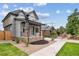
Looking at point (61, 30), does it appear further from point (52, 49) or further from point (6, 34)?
point (6, 34)

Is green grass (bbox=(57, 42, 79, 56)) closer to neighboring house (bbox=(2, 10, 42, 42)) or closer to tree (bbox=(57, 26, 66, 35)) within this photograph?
tree (bbox=(57, 26, 66, 35))

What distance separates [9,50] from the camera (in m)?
4.16

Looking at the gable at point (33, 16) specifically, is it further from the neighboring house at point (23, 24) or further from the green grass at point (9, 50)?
the green grass at point (9, 50)

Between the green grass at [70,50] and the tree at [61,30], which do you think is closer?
the green grass at [70,50]

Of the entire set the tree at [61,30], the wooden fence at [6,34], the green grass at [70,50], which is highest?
the tree at [61,30]

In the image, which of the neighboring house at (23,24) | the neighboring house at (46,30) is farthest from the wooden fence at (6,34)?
the neighboring house at (46,30)

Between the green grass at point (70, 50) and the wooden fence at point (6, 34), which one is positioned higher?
the wooden fence at point (6, 34)

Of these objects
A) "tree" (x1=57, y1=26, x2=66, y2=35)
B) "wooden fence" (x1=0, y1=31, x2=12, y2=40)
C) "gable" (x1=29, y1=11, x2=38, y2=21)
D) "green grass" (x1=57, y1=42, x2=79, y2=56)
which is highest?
"gable" (x1=29, y1=11, x2=38, y2=21)

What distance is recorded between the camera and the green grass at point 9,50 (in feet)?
13.5

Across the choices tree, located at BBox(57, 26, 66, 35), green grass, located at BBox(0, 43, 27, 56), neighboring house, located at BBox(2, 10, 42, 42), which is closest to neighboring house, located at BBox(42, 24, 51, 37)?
neighboring house, located at BBox(2, 10, 42, 42)

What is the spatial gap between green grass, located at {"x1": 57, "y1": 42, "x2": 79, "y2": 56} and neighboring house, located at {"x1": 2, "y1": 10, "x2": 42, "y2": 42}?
1.69 ft

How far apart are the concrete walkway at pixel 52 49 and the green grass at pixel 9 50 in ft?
0.94

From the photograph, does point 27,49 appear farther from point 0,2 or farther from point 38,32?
point 0,2

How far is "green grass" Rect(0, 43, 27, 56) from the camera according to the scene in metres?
4.11
